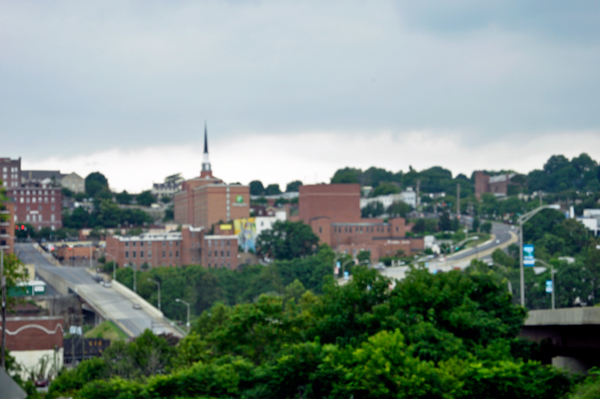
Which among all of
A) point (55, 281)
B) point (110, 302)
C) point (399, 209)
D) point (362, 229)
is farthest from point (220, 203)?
point (110, 302)

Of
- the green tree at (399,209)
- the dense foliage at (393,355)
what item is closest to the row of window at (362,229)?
the green tree at (399,209)

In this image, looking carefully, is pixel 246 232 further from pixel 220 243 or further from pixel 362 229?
pixel 362 229

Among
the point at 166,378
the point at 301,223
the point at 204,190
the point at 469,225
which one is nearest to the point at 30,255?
the point at 204,190

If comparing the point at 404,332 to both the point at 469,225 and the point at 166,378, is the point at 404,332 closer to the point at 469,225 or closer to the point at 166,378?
the point at 166,378

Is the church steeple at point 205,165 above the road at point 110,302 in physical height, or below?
above

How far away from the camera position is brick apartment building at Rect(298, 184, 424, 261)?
140125 mm

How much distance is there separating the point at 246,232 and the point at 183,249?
55.7ft

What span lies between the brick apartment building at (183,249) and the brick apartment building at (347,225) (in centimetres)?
1776

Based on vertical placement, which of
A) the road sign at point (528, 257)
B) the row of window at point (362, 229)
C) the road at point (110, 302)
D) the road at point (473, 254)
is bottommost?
the road at point (110, 302)

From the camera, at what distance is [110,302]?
100 meters

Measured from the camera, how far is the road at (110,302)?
287 ft

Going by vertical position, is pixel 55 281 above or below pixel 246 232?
below

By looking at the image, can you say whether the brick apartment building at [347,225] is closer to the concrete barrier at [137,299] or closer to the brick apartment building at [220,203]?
the brick apartment building at [220,203]

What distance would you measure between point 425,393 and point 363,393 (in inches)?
84.7
